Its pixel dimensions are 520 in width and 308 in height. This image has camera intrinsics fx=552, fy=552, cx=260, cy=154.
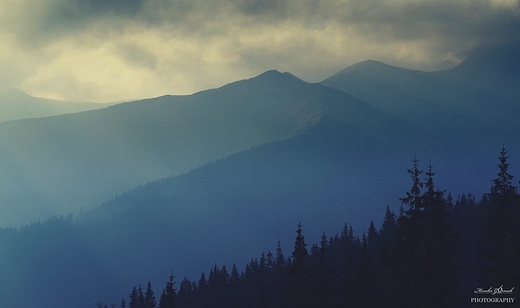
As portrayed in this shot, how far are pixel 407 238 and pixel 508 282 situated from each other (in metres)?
17.6

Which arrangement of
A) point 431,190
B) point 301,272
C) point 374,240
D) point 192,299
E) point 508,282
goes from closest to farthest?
point 508,282, point 301,272, point 431,190, point 374,240, point 192,299

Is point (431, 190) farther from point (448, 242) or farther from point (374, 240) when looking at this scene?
point (374, 240)

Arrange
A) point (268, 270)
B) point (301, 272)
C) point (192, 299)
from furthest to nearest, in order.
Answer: point (268, 270), point (192, 299), point (301, 272)

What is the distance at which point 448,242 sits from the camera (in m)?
43.1

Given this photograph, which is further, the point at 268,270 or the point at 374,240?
the point at 268,270

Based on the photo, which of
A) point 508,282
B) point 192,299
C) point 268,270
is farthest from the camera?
point 268,270

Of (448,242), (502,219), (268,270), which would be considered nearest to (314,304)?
(448,242)

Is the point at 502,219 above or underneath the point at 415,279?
above

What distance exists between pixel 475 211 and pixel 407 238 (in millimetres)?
55310

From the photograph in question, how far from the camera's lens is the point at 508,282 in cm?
2569

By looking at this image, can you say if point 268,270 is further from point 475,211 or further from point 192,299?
point 475,211

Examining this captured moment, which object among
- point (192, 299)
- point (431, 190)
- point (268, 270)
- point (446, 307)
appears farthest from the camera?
point (268, 270)

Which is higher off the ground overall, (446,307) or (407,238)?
(407,238)

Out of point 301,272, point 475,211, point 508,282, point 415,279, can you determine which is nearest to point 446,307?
point 415,279
